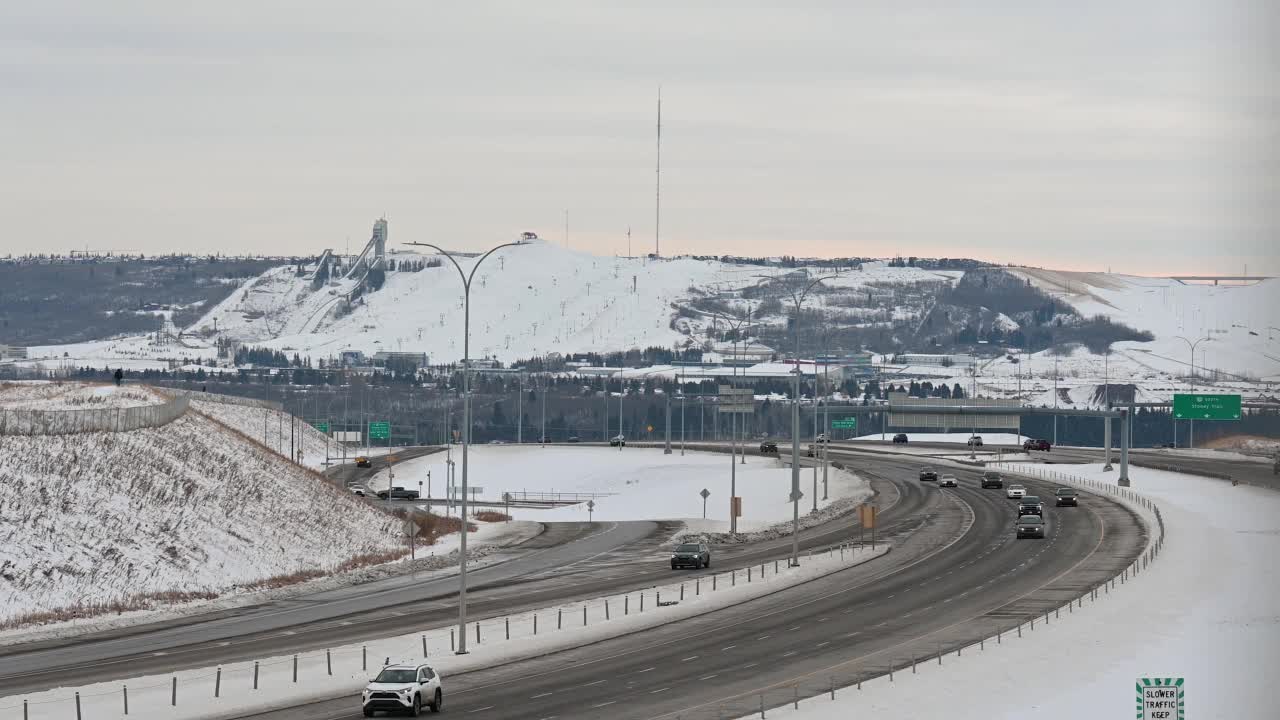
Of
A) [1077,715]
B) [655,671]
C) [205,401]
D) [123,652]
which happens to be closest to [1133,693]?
[1077,715]

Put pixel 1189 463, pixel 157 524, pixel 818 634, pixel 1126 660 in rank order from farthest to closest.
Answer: pixel 1189 463 → pixel 157 524 → pixel 818 634 → pixel 1126 660

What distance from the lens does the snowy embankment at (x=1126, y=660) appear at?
49719mm

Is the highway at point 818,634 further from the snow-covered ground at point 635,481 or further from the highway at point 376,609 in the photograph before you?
the snow-covered ground at point 635,481

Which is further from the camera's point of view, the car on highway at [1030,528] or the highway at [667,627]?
the car on highway at [1030,528]

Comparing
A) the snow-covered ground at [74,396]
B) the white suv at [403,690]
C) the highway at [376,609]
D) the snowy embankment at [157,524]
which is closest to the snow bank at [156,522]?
the snowy embankment at [157,524]

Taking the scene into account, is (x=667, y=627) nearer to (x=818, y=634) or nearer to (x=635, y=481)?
(x=818, y=634)

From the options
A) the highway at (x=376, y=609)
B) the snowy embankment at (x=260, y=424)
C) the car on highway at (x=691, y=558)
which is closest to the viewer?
the highway at (x=376, y=609)

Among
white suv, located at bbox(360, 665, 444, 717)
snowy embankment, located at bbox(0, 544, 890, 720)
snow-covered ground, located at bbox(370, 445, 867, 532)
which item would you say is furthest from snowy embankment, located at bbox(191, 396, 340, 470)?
white suv, located at bbox(360, 665, 444, 717)

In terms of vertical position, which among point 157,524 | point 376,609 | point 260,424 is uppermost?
point 157,524

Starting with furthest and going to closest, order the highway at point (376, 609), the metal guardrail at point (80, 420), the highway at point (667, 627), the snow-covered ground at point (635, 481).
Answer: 1. the snow-covered ground at point (635, 481)
2. the metal guardrail at point (80, 420)
3. the highway at point (376, 609)
4. the highway at point (667, 627)

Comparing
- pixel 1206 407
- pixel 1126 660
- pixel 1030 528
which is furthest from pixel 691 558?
pixel 1206 407

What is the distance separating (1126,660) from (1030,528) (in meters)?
40.1

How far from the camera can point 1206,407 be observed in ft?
561

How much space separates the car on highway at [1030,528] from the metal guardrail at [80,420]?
163 ft
